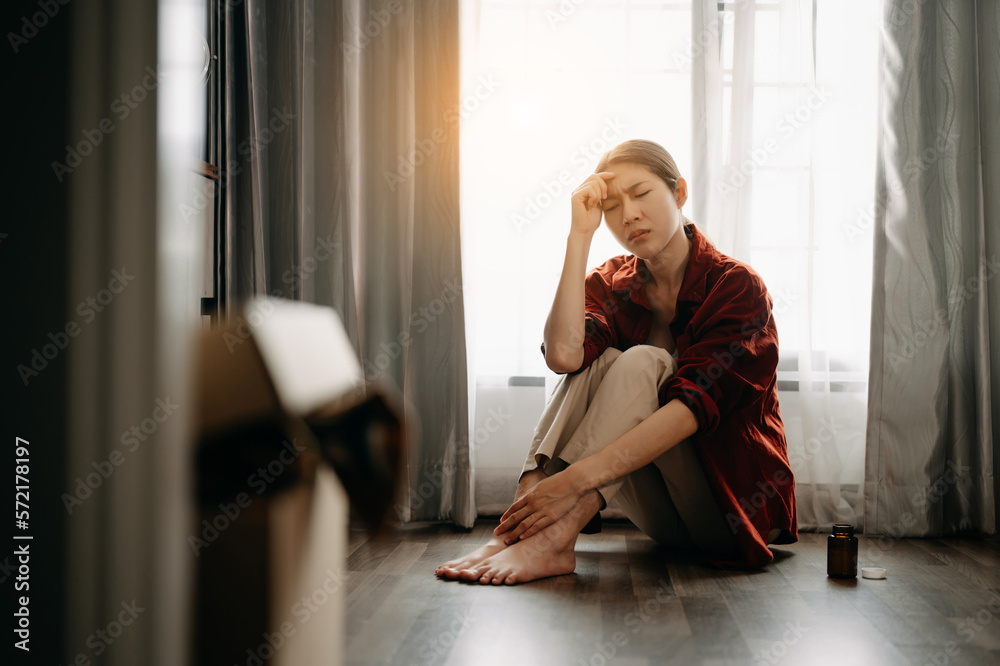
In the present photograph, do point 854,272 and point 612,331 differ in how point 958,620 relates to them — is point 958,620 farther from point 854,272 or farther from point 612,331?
point 854,272

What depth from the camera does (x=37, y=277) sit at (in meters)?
0.23

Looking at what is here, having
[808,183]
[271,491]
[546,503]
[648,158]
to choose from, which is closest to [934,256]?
[808,183]

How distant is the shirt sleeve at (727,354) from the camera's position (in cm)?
167

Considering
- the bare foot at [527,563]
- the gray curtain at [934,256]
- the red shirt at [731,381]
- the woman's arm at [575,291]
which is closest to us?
the bare foot at [527,563]

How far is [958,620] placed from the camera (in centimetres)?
138

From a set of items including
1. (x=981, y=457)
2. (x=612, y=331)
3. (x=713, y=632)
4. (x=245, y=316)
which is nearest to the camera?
(x=245, y=316)

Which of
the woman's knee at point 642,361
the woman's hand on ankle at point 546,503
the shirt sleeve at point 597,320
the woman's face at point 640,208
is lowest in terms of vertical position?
the woman's hand on ankle at point 546,503

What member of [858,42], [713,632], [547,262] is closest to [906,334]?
[858,42]

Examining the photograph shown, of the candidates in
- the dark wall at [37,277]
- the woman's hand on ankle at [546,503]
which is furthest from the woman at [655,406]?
the dark wall at [37,277]

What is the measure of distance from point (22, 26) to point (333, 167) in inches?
85.9

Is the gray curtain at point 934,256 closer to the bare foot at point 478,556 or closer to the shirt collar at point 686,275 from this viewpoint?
the shirt collar at point 686,275

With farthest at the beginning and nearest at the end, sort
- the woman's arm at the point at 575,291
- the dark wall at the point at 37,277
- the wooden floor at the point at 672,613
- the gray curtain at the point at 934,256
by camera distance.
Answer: the gray curtain at the point at 934,256 < the woman's arm at the point at 575,291 < the wooden floor at the point at 672,613 < the dark wall at the point at 37,277

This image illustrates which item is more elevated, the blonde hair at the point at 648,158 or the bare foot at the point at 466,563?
the blonde hair at the point at 648,158

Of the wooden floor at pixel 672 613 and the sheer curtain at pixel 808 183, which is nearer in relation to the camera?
the wooden floor at pixel 672 613
